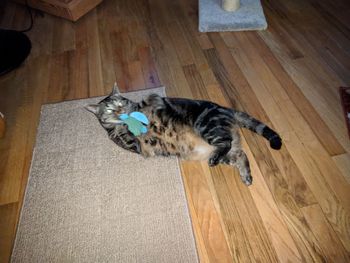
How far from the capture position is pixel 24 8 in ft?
9.43

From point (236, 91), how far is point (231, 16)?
93 centimetres

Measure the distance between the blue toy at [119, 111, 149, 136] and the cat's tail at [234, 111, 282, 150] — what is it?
21.3 inches

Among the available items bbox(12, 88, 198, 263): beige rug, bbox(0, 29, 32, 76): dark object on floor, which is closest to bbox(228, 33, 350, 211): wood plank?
bbox(12, 88, 198, 263): beige rug

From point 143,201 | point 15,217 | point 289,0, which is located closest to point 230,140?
point 143,201

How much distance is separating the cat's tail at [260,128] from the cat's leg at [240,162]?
0.16 metres

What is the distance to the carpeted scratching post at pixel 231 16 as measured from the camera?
7.48 feet

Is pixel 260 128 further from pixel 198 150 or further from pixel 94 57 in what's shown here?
pixel 94 57

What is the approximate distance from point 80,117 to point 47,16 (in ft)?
5.33

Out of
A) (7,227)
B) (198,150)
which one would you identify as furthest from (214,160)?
(7,227)

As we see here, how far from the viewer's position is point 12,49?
7.41ft

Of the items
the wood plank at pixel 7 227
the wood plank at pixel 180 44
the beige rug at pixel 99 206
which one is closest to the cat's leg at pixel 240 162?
the beige rug at pixel 99 206

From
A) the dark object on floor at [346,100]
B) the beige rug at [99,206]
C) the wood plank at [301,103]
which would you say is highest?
the dark object on floor at [346,100]

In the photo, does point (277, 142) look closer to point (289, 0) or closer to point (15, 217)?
point (15, 217)

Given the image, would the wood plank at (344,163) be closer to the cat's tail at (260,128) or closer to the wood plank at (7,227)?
the cat's tail at (260,128)
